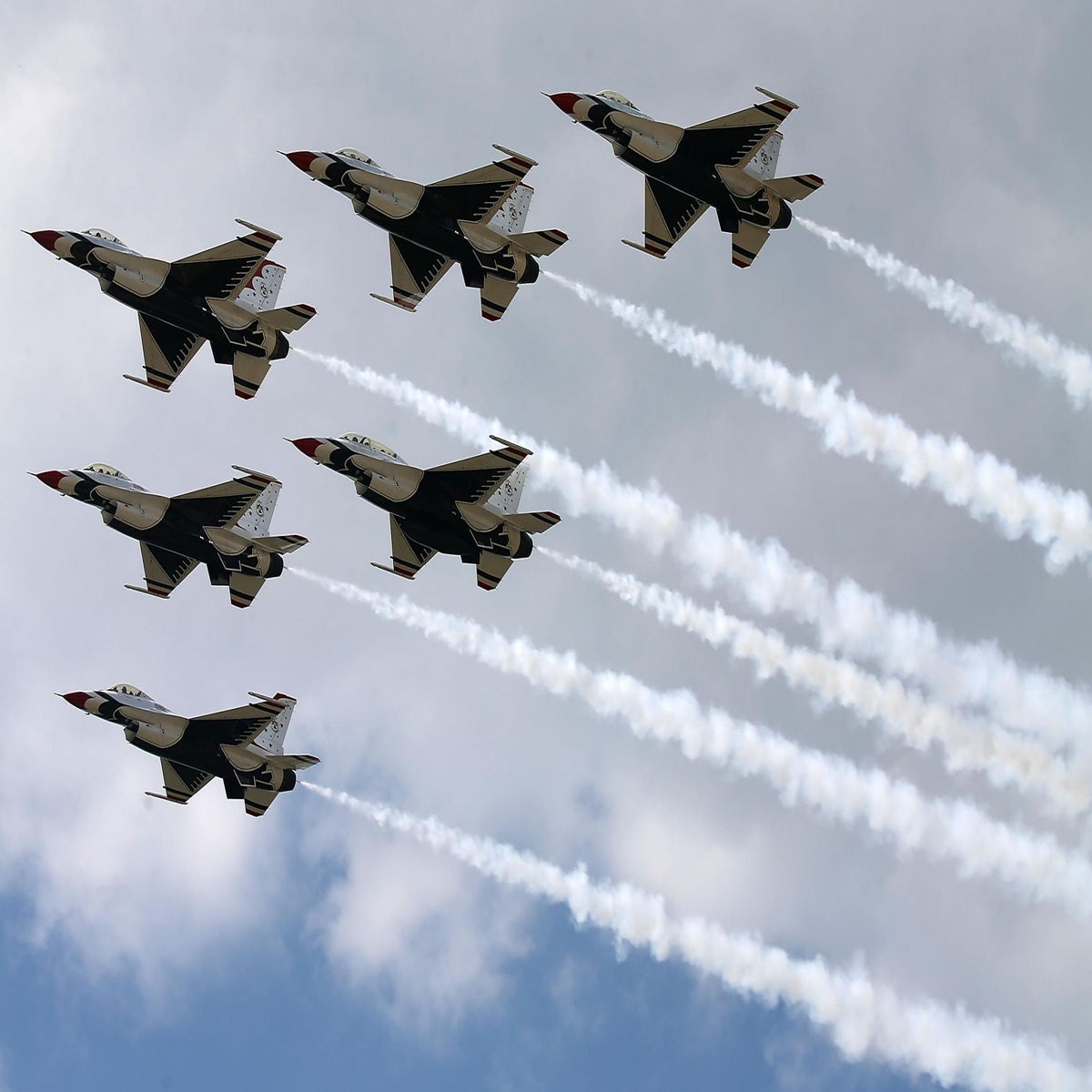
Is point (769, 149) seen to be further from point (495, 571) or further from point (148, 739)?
point (148, 739)

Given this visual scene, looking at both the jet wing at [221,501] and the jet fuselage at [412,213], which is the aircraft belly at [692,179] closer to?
the jet fuselage at [412,213]

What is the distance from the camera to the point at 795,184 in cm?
7725

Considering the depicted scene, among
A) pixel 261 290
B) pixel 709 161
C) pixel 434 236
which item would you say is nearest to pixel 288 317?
pixel 261 290

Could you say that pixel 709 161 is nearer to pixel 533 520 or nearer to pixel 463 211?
pixel 463 211

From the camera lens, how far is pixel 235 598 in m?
81.3

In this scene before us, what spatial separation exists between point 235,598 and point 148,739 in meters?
7.99

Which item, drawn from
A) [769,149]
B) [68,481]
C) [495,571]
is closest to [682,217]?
[769,149]

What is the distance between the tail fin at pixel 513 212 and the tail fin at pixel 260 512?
16.3m

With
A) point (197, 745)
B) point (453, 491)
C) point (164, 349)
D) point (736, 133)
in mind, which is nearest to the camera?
point (736, 133)

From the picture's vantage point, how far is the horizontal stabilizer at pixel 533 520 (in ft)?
255

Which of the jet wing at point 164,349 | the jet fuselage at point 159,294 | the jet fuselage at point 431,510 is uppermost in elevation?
the jet fuselage at point 159,294

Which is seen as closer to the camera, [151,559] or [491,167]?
[491,167]

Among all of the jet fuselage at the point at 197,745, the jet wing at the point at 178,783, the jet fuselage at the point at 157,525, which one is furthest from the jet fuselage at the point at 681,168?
the jet wing at the point at 178,783

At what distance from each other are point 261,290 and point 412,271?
7062mm
